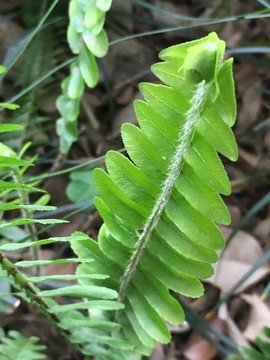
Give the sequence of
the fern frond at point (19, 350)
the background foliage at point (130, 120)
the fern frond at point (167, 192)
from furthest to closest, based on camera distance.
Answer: the background foliage at point (130, 120), the fern frond at point (19, 350), the fern frond at point (167, 192)

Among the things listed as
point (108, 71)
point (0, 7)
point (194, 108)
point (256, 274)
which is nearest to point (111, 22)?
point (108, 71)

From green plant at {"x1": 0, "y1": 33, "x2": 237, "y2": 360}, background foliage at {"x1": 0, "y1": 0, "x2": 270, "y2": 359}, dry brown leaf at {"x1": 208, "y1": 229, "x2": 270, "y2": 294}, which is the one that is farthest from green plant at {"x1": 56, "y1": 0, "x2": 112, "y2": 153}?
dry brown leaf at {"x1": 208, "y1": 229, "x2": 270, "y2": 294}

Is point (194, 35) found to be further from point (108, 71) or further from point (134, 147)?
point (134, 147)

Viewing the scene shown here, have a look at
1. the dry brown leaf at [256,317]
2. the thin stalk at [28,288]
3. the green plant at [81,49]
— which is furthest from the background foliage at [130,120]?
the thin stalk at [28,288]

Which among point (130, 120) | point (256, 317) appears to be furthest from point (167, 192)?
point (130, 120)

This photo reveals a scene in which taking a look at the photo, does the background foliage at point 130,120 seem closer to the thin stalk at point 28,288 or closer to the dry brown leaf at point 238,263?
the dry brown leaf at point 238,263

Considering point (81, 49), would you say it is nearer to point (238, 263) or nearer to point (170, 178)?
point (170, 178)
